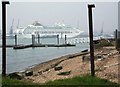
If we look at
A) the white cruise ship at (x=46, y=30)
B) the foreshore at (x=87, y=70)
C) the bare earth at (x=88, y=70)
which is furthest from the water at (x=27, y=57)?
the white cruise ship at (x=46, y=30)

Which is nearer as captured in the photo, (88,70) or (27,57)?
(88,70)

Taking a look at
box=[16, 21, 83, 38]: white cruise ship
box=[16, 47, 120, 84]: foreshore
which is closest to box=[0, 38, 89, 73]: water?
box=[16, 47, 120, 84]: foreshore

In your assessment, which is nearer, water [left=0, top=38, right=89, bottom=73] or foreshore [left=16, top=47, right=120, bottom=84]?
foreshore [left=16, top=47, right=120, bottom=84]

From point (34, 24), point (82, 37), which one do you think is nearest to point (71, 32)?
point (82, 37)

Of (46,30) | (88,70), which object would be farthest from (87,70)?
(46,30)

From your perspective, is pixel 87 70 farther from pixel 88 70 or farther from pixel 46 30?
pixel 46 30

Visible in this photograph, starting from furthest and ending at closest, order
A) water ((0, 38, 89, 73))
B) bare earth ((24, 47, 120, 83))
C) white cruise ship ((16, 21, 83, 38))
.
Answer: white cruise ship ((16, 21, 83, 38))
water ((0, 38, 89, 73))
bare earth ((24, 47, 120, 83))

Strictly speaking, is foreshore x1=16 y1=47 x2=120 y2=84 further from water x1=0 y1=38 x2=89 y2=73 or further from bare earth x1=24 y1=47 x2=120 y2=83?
water x1=0 y1=38 x2=89 y2=73

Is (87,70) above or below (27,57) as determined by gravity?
above

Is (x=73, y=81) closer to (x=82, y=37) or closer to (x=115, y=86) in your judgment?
(x=115, y=86)

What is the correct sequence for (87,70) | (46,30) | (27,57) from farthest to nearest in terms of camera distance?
(46,30) → (27,57) → (87,70)

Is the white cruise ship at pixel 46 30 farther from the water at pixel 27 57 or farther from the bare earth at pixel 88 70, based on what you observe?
the bare earth at pixel 88 70

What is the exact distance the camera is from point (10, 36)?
373 ft

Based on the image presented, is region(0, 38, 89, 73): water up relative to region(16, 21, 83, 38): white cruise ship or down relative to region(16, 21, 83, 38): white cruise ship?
down
